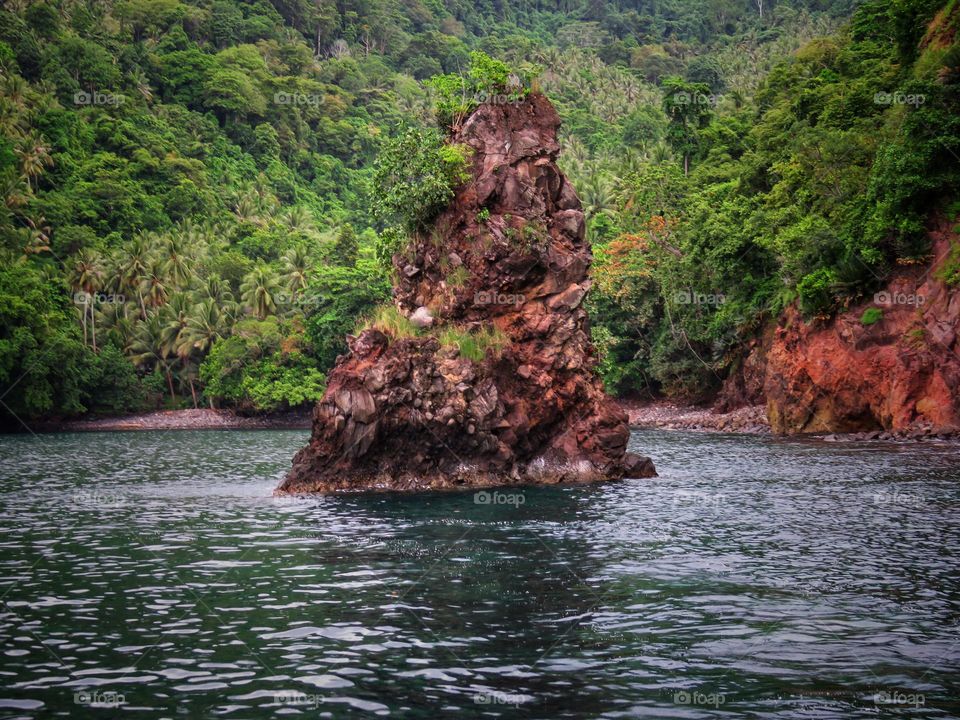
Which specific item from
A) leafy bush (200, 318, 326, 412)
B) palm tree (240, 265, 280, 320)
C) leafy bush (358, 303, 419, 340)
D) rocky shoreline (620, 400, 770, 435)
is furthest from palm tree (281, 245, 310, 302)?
leafy bush (358, 303, 419, 340)

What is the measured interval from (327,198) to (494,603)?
502 feet

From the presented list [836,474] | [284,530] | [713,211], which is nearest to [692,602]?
[284,530]

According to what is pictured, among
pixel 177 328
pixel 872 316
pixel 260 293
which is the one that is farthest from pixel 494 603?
pixel 260 293

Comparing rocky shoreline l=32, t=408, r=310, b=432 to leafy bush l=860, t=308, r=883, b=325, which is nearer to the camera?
leafy bush l=860, t=308, r=883, b=325

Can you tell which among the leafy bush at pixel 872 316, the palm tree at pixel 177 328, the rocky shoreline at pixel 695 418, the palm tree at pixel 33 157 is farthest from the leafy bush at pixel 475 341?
the palm tree at pixel 33 157

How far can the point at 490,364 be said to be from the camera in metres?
39.1

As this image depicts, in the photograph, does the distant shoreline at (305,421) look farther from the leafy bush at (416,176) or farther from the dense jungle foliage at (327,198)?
the leafy bush at (416,176)

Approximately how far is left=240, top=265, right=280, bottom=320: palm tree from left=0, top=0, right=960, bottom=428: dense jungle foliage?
253 mm

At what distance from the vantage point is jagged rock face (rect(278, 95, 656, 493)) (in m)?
37.2

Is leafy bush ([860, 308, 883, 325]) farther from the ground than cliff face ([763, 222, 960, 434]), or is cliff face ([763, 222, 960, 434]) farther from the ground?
leafy bush ([860, 308, 883, 325])

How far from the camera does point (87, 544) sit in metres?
26.4

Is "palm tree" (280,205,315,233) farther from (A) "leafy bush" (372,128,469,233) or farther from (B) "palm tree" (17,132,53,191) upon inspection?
(A) "leafy bush" (372,128,469,233)

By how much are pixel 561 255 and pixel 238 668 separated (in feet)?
93.1

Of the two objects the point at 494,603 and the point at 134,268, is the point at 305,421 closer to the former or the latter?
the point at 134,268
